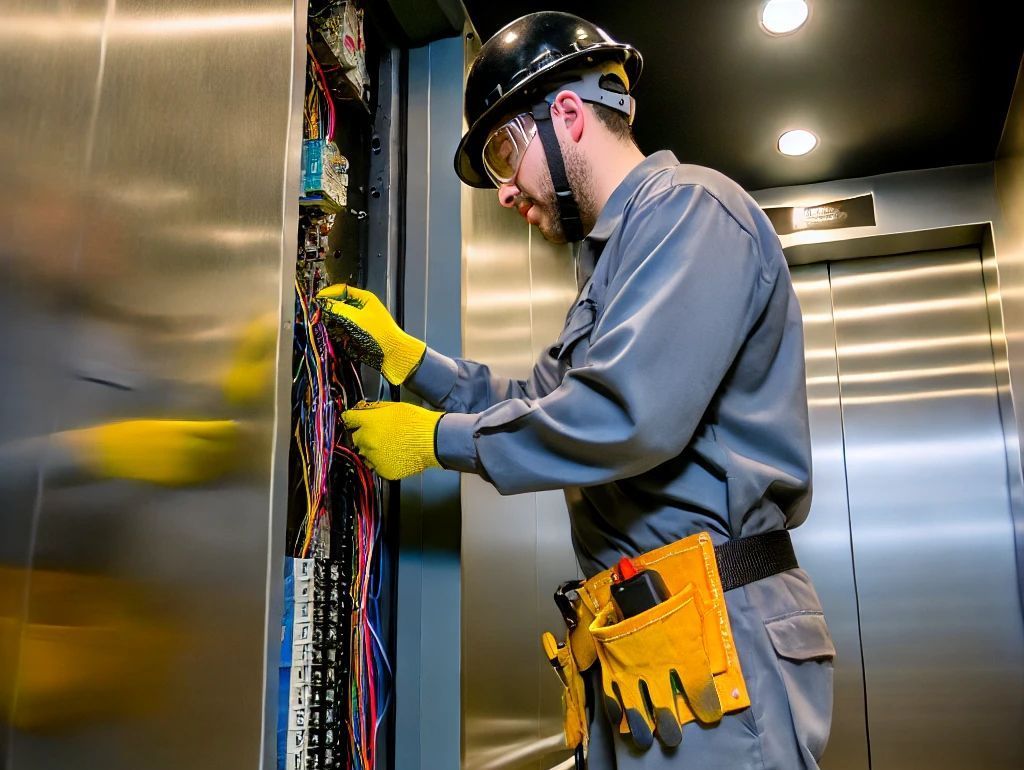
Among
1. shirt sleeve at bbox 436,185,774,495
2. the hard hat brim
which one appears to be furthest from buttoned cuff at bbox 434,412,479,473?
the hard hat brim

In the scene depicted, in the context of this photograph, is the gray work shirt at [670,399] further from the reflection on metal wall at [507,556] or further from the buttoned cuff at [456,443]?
the reflection on metal wall at [507,556]

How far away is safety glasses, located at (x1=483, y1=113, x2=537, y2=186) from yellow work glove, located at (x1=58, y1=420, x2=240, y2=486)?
2.56 feet

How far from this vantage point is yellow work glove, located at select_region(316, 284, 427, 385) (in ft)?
4.33

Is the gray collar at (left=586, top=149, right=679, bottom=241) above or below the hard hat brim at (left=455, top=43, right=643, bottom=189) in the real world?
below

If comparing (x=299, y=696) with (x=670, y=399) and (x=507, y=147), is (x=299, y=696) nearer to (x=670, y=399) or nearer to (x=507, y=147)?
(x=670, y=399)

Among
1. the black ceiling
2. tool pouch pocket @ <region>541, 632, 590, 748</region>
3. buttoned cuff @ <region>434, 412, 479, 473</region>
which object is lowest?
tool pouch pocket @ <region>541, 632, 590, 748</region>

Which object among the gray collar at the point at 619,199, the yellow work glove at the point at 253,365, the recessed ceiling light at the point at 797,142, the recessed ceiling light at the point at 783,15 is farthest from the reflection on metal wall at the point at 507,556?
the recessed ceiling light at the point at 797,142

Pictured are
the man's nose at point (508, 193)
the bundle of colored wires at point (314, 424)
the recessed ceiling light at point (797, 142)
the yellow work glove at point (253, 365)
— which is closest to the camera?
the yellow work glove at point (253, 365)

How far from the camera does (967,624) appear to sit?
104 inches

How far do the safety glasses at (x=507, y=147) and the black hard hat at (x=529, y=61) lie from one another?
2 cm

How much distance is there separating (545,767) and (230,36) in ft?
5.68

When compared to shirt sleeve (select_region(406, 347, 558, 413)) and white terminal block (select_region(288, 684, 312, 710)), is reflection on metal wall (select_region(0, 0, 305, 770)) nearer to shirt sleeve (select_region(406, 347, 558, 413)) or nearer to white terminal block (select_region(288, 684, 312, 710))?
white terminal block (select_region(288, 684, 312, 710))

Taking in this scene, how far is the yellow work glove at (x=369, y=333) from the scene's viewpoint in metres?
1.32

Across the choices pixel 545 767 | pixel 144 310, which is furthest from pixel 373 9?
pixel 545 767
